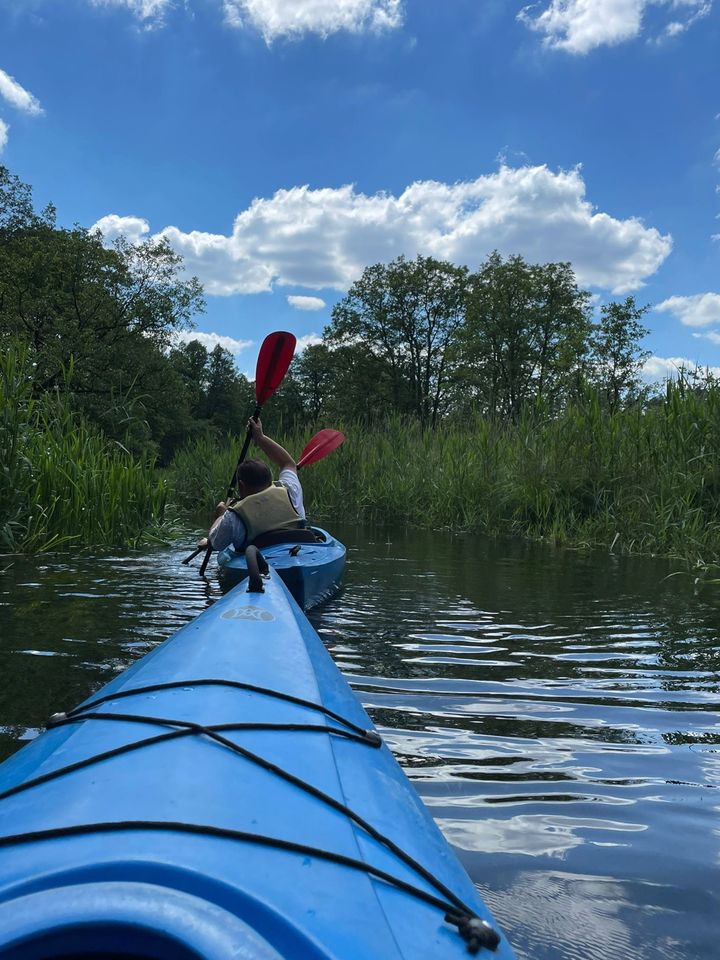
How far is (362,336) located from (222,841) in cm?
3998

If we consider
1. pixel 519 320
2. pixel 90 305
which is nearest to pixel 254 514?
pixel 90 305

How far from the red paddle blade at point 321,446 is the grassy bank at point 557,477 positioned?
226 cm

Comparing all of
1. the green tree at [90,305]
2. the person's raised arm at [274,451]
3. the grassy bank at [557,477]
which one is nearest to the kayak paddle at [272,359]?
the person's raised arm at [274,451]

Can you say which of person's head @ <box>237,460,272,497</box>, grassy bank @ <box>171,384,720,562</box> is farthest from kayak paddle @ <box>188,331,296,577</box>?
grassy bank @ <box>171,384,720,562</box>

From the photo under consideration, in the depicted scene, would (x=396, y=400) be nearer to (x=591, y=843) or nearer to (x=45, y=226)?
(x=45, y=226)

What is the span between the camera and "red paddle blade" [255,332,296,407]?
7391mm

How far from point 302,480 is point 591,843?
10648 mm

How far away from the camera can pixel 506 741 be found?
92.2 inches

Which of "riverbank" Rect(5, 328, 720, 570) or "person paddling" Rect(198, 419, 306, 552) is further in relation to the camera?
"riverbank" Rect(5, 328, 720, 570)

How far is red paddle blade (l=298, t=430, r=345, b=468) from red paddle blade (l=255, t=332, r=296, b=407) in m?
1.00

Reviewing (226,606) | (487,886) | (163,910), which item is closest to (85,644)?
(226,606)

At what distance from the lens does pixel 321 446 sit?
8.50 m

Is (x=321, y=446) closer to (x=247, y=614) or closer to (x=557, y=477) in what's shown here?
(x=557, y=477)

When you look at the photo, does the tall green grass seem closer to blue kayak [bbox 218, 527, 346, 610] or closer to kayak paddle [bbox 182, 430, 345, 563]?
blue kayak [bbox 218, 527, 346, 610]
